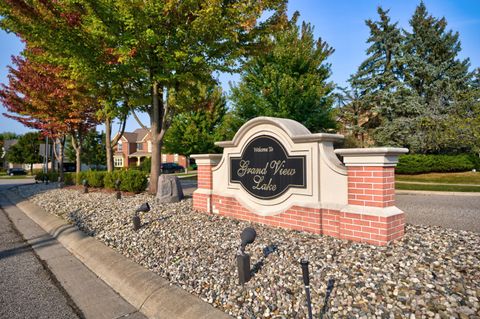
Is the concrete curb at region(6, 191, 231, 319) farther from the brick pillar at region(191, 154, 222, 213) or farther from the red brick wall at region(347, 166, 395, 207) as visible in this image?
the red brick wall at region(347, 166, 395, 207)

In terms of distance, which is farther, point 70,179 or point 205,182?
point 70,179

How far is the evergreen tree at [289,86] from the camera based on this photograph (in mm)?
17688

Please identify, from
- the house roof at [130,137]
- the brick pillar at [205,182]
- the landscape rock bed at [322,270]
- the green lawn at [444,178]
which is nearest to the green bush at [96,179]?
the brick pillar at [205,182]

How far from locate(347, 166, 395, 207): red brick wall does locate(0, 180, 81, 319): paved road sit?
14.1ft

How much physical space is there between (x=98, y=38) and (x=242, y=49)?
4.85 meters

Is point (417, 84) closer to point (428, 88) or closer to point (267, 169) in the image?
point (428, 88)

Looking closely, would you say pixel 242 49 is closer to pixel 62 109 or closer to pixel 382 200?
pixel 382 200

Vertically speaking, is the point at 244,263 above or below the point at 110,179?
below

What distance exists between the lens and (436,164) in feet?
76.7

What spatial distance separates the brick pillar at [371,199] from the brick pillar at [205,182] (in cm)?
366

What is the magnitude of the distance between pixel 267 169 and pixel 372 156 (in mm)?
2207

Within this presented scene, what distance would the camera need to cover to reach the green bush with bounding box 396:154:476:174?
76.1 ft

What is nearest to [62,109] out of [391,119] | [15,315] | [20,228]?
[20,228]

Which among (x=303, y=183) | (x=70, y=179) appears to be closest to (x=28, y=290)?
(x=303, y=183)
